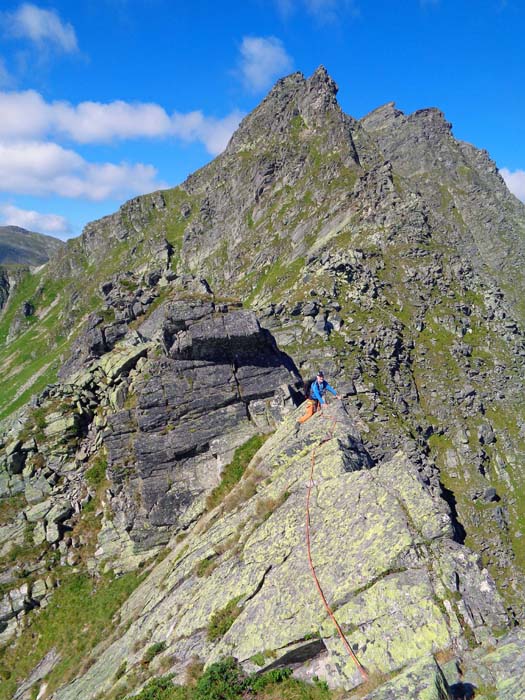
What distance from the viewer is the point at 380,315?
83250 mm

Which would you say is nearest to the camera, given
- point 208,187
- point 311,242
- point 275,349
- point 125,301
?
point 275,349

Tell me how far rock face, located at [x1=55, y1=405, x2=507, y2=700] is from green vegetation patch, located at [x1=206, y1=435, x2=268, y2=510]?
4777 millimetres

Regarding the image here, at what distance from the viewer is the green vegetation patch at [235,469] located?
24.9 m

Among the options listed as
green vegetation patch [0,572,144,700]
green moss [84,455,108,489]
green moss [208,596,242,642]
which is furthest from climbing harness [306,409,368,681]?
green moss [84,455,108,489]

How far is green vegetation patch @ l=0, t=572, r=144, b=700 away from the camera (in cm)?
2164

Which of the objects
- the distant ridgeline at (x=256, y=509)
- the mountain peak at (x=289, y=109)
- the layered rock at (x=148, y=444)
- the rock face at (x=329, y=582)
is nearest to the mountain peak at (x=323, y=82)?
the mountain peak at (x=289, y=109)

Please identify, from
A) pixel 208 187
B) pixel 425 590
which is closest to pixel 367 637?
pixel 425 590

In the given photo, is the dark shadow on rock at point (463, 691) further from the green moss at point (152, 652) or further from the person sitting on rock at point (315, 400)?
the person sitting on rock at point (315, 400)

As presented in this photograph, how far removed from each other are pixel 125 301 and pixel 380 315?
172 ft

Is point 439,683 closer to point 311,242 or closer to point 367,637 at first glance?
point 367,637

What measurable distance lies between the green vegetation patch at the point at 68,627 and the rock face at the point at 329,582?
3.57m

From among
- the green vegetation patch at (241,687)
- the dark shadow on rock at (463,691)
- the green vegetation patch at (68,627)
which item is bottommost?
the green vegetation patch at (68,627)

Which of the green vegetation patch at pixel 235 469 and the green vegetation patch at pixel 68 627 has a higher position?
the green vegetation patch at pixel 235 469

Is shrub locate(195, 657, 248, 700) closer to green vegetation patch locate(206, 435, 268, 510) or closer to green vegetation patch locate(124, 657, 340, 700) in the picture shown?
green vegetation patch locate(124, 657, 340, 700)
